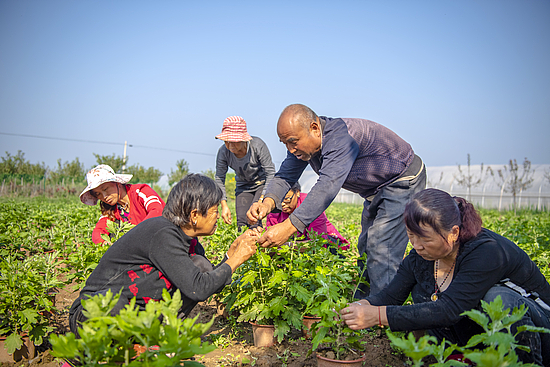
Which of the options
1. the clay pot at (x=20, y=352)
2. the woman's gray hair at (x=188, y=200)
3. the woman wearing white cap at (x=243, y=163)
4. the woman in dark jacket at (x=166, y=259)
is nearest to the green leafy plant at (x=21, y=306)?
the clay pot at (x=20, y=352)

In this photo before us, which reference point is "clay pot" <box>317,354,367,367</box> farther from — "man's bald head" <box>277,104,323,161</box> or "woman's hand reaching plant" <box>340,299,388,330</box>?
"man's bald head" <box>277,104,323,161</box>

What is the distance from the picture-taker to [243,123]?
4.18 metres

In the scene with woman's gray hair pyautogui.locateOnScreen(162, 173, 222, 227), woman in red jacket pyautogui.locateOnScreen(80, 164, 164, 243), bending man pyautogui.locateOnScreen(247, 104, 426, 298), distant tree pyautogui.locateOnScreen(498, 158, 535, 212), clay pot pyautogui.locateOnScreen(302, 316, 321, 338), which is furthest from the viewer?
distant tree pyautogui.locateOnScreen(498, 158, 535, 212)

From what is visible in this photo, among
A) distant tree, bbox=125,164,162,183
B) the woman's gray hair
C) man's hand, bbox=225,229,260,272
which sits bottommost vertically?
distant tree, bbox=125,164,162,183

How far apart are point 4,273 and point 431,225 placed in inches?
105

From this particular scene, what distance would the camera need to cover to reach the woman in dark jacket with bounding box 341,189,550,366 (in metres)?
1.84

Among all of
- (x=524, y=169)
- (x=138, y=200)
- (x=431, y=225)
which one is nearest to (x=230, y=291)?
(x=138, y=200)

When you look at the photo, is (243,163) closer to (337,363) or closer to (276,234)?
(276,234)

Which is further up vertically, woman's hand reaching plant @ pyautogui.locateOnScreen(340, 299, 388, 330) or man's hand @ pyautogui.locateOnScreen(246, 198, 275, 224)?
man's hand @ pyautogui.locateOnScreen(246, 198, 275, 224)

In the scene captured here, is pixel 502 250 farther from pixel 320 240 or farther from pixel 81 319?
pixel 81 319

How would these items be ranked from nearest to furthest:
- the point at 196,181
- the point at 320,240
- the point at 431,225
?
1. the point at 431,225
2. the point at 196,181
3. the point at 320,240

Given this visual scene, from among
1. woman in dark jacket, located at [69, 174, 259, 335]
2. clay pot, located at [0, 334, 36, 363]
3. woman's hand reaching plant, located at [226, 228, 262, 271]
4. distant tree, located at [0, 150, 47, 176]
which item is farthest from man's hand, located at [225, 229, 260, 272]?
distant tree, located at [0, 150, 47, 176]

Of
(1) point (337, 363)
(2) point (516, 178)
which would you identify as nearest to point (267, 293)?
(1) point (337, 363)

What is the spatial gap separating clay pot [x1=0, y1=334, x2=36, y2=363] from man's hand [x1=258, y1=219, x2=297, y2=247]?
172cm
